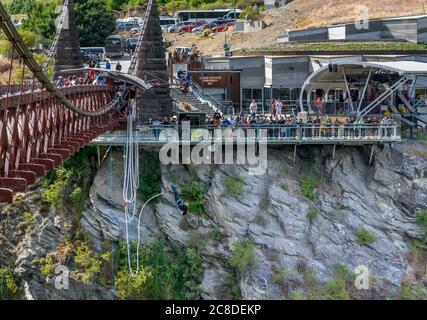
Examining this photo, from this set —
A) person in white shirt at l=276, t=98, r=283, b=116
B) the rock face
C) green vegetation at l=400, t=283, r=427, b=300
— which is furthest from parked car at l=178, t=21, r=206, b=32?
green vegetation at l=400, t=283, r=427, b=300

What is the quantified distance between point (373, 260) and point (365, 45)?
2229 centimetres

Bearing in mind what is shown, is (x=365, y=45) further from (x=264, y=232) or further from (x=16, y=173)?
(x=16, y=173)

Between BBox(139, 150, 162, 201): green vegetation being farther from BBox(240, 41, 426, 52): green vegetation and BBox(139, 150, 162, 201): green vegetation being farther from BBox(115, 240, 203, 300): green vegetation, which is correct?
BBox(240, 41, 426, 52): green vegetation

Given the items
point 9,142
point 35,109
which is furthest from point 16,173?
point 35,109

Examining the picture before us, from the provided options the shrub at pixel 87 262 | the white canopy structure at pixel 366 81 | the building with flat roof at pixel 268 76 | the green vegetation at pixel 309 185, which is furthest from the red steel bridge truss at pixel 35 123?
the building with flat roof at pixel 268 76

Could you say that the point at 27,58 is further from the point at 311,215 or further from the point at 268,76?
the point at 268,76

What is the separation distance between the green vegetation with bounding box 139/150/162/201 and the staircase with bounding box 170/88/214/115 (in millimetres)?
6681

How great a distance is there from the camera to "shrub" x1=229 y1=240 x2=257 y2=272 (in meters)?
55.7

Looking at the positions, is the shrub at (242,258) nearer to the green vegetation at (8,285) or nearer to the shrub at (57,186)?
the shrub at (57,186)

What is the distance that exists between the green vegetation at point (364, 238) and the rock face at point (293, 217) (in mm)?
166

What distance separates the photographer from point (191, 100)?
217ft

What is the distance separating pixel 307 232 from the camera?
5738 centimetres


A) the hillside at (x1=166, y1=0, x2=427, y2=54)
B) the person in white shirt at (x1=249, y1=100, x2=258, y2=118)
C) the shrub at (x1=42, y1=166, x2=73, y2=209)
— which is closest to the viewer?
the shrub at (x1=42, y1=166, x2=73, y2=209)
